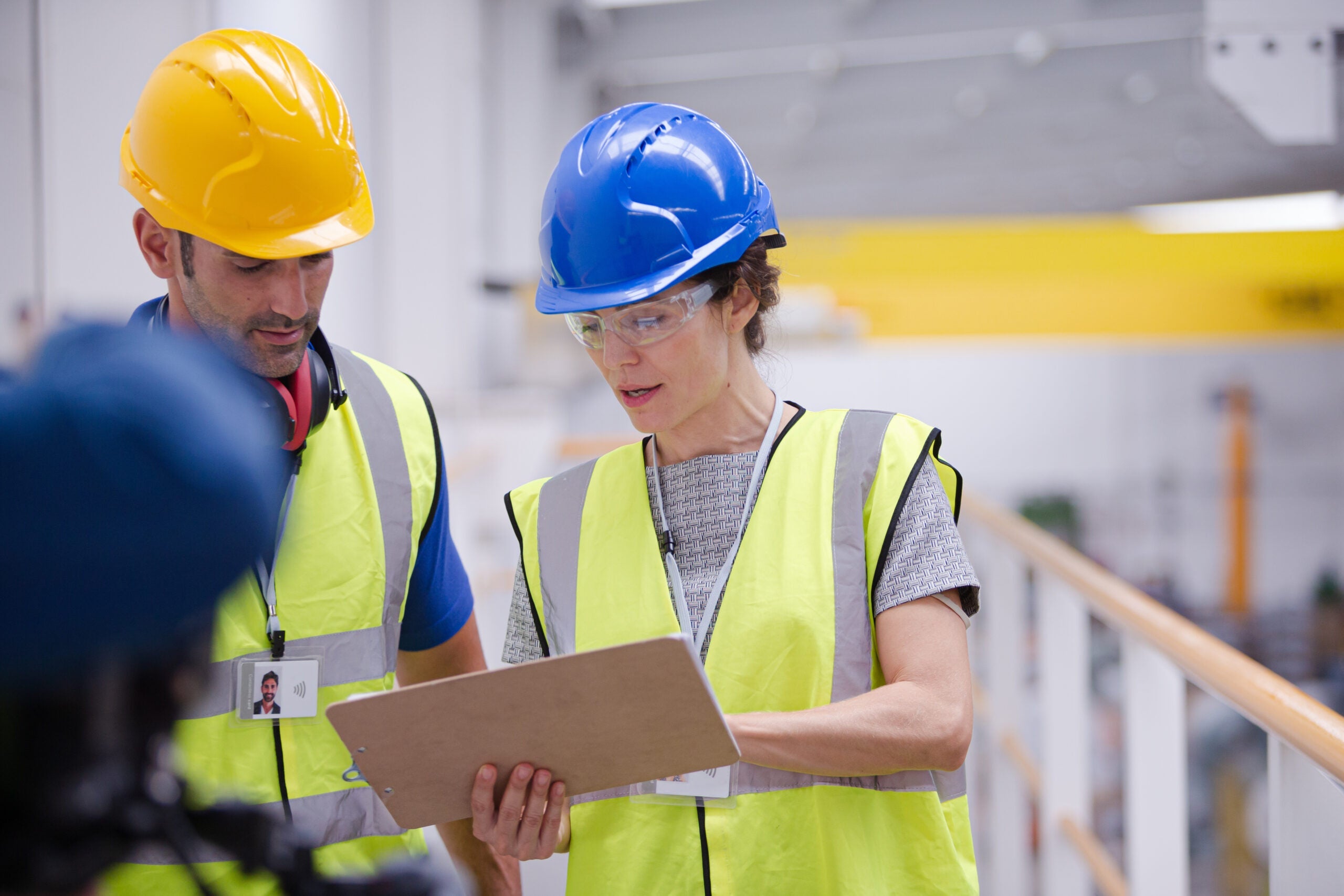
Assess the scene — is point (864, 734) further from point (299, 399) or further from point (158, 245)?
point (158, 245)

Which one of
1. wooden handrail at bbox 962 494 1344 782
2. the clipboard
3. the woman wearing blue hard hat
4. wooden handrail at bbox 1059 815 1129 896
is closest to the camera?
the clipboard

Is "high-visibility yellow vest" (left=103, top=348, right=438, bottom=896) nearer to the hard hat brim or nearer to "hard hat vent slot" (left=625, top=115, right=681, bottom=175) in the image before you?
the hard hat brim

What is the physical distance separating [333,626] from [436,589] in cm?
20

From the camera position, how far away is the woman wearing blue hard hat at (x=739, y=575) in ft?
4.04

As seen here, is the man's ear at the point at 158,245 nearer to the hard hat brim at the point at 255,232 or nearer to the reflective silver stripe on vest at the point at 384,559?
the hard hat brim at the point at 255,232

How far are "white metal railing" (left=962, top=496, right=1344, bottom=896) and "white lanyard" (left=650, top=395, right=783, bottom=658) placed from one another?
2.15ft

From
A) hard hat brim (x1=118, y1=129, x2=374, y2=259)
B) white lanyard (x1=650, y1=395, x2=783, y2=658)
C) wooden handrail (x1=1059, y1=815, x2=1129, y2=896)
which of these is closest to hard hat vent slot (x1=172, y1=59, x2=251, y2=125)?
hard hat brim (x1=118, y1=129, x2=374, y2=259)

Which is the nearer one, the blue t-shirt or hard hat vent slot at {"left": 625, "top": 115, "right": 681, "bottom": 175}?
hard hat vent slot at {"left": 625, "top": 115, "right": 681, "bottom": 175}

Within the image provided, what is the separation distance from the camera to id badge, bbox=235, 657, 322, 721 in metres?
1.25

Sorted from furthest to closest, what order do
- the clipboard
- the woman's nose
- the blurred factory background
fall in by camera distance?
the blurred factory background, the woman's nose, the clipboard

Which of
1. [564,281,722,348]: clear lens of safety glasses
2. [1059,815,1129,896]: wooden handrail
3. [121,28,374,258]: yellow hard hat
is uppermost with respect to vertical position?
[121,28,374,258]: yellow hard hat

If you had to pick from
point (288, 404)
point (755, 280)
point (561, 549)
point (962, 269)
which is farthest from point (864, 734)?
point (962, 269)

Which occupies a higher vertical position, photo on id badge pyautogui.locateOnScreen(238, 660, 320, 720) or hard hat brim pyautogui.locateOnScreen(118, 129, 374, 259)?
hard hat brim pyautogui.locateOnScreen(118, 129, 374, 259)

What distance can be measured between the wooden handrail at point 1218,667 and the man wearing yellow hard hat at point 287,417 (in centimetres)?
104
